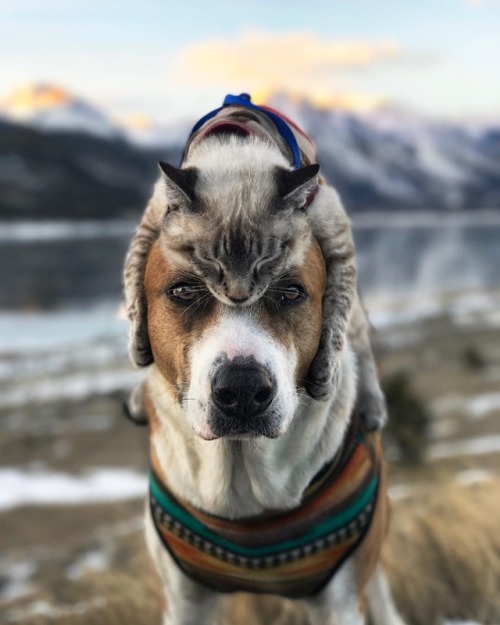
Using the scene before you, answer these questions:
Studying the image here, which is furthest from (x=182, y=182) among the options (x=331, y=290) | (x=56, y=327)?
(x=56, y=327)

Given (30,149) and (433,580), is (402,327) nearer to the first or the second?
(433,580)

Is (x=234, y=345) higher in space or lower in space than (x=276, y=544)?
higher

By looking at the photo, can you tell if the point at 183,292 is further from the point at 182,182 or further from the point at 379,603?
the point at 379,603

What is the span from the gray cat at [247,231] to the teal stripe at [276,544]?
0.48 m

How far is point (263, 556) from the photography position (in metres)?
2.40

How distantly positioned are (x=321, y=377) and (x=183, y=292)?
0.47 metres

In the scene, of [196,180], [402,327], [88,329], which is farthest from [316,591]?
[88,329]

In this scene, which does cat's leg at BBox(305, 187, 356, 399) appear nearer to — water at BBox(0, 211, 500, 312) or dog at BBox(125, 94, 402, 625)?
dog at BBox(125, 94, 402, 625)

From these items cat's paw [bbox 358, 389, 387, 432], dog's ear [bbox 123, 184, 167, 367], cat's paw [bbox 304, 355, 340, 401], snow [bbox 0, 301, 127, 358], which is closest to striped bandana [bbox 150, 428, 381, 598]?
cat's paw [bbox 358, 389, 387, 432]

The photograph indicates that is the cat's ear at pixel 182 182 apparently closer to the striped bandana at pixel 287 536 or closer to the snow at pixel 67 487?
the striped bandana at pixel 287 536

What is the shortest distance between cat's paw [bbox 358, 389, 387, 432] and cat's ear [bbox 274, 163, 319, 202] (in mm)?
920

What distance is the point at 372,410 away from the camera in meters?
2.63

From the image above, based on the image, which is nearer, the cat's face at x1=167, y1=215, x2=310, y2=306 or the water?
the cat's face at x1=167, y1=215, x2=310, y2=306

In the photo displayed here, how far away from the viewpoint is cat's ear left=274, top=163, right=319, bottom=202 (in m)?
1.94
